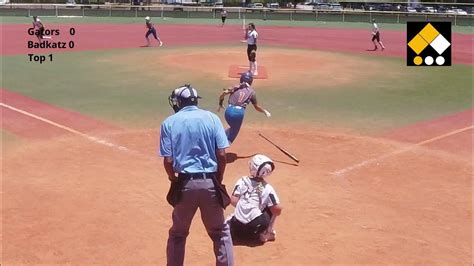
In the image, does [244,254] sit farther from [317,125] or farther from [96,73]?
[96,73]

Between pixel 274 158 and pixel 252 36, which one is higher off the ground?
pixel 252 36

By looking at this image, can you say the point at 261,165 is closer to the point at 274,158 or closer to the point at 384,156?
the point at 274,158

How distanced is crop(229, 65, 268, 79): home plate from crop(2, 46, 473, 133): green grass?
0.99 meters

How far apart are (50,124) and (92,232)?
6.50 meters

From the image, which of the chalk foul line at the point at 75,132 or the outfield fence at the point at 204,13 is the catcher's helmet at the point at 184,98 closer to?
the chalk foul line at the point at 75,132

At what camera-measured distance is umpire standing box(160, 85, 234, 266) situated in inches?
198

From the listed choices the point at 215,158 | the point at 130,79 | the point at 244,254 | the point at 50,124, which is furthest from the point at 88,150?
the point at 130,79

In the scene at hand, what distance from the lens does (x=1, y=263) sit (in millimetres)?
6102

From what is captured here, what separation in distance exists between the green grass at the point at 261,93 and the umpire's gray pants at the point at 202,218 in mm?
7782

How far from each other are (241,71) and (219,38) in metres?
15.8

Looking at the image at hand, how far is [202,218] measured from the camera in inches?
206

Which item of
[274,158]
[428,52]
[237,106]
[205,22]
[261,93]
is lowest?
[274,158]

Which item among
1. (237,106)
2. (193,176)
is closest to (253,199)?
(193,176)

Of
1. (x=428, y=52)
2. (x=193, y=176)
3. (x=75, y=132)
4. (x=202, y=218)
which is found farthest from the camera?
(x=428, y=52)
